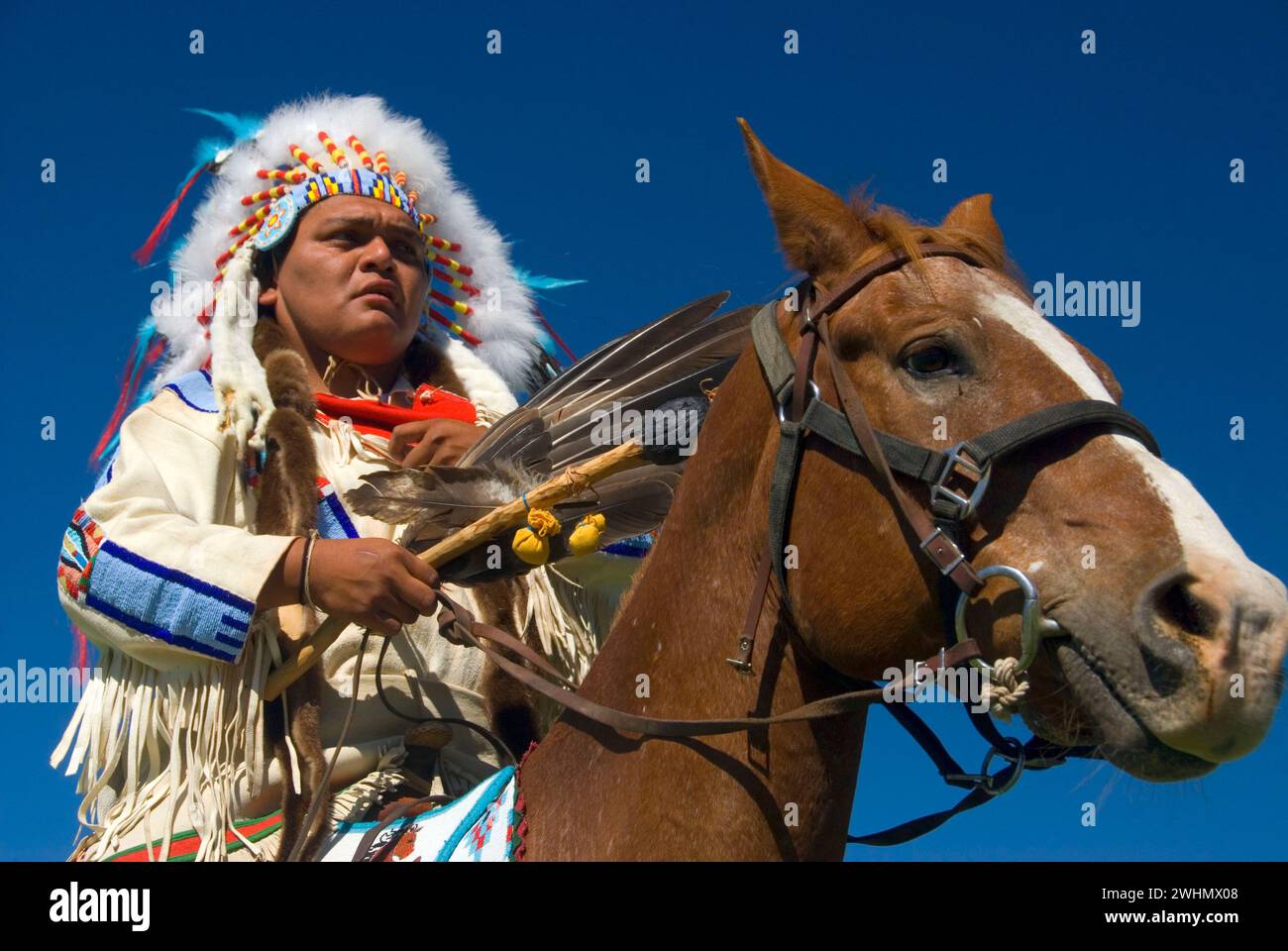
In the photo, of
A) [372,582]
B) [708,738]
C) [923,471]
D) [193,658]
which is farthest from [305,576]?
[923,471]

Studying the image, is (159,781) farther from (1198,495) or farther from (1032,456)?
(1198,495)

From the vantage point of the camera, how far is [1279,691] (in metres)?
2.25

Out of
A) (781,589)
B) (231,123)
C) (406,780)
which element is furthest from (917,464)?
(231,123)

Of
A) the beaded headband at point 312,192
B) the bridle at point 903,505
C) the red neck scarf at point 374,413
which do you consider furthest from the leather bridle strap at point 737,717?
the beaded headband at point 312,192

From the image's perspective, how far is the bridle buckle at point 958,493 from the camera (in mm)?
2500

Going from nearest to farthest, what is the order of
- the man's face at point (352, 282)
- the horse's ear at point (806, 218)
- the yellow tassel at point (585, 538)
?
1. the horse's ear at point (806, 218)
2. the yellow tassel at point (585, 538)
3. the man's face at point (352, 282)

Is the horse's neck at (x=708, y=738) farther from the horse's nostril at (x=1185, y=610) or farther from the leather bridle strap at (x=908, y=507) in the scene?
the horse's nostril at (x=1185, y=610)

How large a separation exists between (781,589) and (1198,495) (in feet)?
2.72

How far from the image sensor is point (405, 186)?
511cm

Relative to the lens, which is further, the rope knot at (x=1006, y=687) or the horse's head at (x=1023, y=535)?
the rope knot at (x=1006, y=687)

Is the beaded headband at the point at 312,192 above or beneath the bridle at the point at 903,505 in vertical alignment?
above

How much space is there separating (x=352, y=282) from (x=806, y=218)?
88.0 inches

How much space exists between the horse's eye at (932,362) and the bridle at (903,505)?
0.45 ft

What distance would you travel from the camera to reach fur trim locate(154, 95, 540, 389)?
5.01 m
